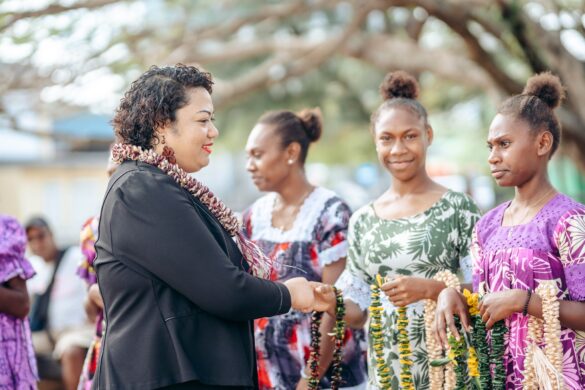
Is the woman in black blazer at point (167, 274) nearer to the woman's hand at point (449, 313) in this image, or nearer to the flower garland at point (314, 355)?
the woman's hand at point (449, 313)

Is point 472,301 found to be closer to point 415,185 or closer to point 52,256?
point 415,185

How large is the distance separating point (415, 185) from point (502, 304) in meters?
1.02

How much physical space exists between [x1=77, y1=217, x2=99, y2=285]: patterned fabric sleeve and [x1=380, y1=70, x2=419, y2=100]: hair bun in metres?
1.82

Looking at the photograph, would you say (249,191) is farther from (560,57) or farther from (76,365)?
(76,365)

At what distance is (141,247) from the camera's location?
2.65 metres

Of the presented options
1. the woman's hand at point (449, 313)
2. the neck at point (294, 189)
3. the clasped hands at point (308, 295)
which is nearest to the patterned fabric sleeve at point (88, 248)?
the neck at point (294, 189)

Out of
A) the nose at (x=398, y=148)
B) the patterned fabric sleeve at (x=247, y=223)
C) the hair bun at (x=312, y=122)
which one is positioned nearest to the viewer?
the nose at (x=398, y=148)

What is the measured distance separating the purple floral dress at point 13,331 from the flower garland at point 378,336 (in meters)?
1.92

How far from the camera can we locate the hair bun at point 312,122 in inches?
186

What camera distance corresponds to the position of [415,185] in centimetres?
384

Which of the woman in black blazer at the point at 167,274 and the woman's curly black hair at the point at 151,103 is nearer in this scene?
the woman in black blazer at the point at 167,274

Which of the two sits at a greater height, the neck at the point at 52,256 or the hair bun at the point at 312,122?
the hair bun at the point at 312,122

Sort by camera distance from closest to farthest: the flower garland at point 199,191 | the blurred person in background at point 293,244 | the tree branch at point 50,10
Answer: the flower garland at point 199,191, the blurred person in background at point 293,244, the tree branch at point 50,10

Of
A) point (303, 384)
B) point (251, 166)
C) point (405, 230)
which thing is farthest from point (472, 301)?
point (251, 166)
